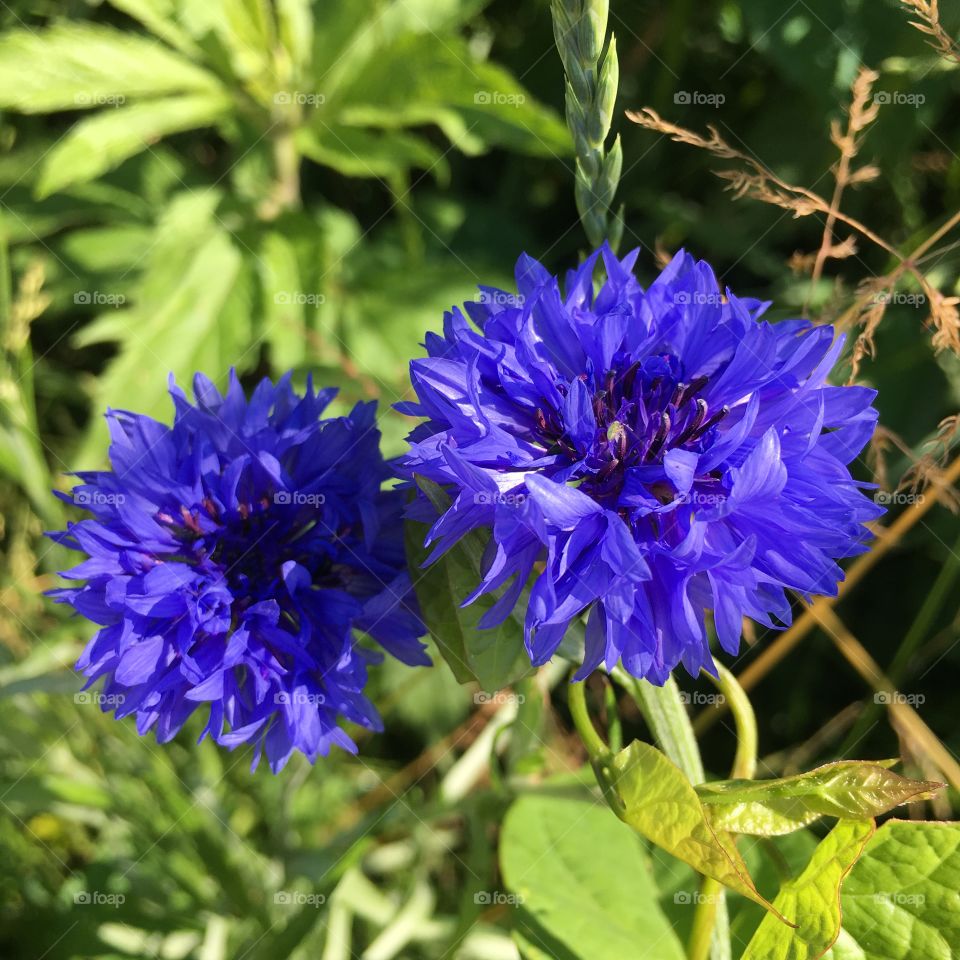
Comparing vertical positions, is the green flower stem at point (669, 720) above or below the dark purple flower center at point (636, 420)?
below

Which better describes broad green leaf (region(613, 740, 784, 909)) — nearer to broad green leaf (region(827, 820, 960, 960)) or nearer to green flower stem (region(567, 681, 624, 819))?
green flower stem (region(567, 681, 624, 819))


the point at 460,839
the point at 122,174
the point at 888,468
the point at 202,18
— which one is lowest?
the point at 460,839

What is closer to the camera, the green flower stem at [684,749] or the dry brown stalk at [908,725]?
the green flower stem at [684,749]

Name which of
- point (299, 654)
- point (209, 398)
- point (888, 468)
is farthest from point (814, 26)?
point (299, 654)

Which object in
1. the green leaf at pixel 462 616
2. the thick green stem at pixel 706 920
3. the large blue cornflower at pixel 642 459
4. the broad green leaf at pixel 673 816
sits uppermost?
the large blue cornflower at pixel 642 459

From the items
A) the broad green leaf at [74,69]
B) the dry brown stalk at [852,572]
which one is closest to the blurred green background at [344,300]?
the broad green leaf at [74,69]

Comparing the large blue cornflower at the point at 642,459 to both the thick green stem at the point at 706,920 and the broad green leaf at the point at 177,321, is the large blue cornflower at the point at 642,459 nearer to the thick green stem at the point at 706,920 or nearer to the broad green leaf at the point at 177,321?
the thick green stem at the point at 706,920

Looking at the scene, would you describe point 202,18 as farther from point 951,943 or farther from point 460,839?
point 951,943

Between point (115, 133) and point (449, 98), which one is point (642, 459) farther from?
point (115, 133)
